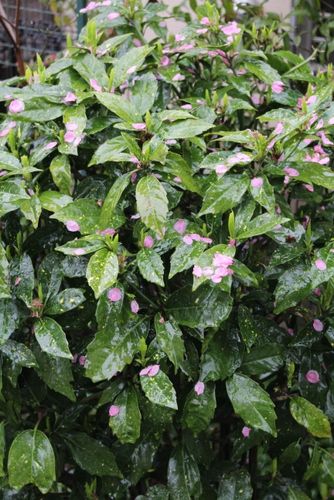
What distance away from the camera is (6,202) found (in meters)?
1.26

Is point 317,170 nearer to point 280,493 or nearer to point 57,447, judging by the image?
point 280,493

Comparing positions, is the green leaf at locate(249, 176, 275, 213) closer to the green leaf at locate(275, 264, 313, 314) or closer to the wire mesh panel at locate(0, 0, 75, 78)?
the green leaf at locate(275, 264, 313, 314)

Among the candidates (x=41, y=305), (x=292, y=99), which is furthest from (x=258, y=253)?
(x=41, y=305)

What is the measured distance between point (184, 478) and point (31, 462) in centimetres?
34

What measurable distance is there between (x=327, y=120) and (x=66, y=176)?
56cm

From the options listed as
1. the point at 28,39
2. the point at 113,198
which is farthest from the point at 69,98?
the point at 28,39

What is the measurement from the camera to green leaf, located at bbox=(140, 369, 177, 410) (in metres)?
1.22

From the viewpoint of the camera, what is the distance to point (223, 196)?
4.08ft

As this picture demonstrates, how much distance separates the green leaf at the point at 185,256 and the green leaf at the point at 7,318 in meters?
0.33

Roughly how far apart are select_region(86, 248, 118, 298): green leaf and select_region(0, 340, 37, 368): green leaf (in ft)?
0.81

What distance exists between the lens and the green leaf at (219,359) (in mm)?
1332

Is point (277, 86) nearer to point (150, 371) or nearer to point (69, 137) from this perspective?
point (69, 137)

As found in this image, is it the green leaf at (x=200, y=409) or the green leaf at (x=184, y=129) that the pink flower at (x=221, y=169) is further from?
the green leaf at (x=200, y=409)

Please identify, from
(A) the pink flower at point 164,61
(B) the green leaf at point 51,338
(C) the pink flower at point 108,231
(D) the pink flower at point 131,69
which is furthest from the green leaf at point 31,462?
(A) the pink flower at point 164,61
